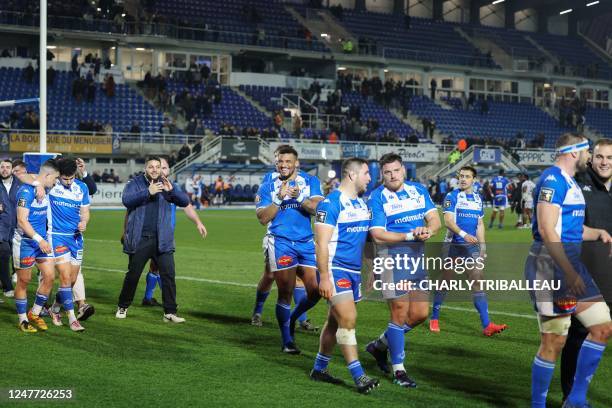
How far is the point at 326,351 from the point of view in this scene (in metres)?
8.65

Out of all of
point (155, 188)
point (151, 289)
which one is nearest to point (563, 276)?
point (155, 188)

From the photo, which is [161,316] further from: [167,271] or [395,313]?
[395,313]

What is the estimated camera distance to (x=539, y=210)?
7.08 m

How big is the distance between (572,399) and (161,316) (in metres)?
6.97

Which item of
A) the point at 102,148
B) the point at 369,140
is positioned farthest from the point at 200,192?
the point at 369,140

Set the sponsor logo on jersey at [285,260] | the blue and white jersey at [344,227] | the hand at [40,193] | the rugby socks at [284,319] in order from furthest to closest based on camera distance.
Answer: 1. the hand at [40,193]
2. the sponsor logo on jersey at [285,260]
3. the rugby socks at [284,319]
4. the blue and white jersey at [344,227]

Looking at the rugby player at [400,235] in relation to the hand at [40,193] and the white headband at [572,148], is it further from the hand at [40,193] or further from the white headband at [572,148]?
A: the hand at [40,193]

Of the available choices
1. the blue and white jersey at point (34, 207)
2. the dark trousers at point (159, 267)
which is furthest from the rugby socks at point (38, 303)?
the dark trousers at point (159, 267)

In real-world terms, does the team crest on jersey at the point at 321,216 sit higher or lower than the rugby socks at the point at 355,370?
higher

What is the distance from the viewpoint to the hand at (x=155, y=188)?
11788mm

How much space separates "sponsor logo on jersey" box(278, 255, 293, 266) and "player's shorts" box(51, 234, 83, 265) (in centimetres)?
290

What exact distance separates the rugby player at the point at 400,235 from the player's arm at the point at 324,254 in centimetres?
67

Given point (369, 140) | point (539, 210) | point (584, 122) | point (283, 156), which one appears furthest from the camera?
point (584, 122)

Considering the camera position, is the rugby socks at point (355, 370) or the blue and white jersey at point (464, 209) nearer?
the rugby socks at point (355, 370)
